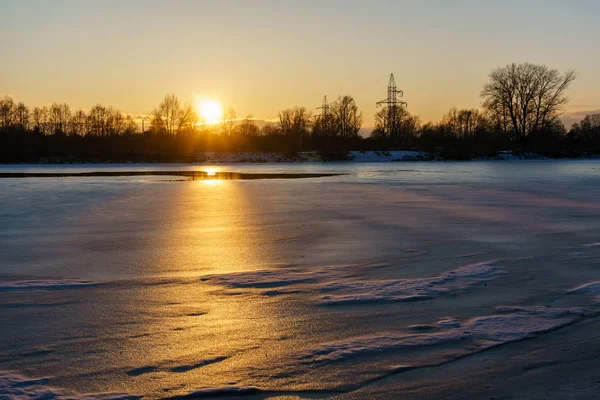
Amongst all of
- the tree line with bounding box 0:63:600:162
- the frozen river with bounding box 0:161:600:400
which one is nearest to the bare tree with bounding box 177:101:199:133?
the tree line with bounding box 0:63:600:162

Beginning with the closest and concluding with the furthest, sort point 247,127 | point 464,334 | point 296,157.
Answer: point 464,334 < point 296,157 < point 247,127

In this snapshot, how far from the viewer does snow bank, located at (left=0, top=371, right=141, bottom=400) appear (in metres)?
3.03

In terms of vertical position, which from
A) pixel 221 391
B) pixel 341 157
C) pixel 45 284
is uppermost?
pixel 341 157

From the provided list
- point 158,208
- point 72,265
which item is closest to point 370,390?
point 72,265

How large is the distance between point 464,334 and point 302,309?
1.32 metres

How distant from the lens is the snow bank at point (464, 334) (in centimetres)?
370

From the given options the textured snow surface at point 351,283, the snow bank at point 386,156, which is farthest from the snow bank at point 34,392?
the snow bank at point 386,156

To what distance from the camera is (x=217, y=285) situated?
5.50m

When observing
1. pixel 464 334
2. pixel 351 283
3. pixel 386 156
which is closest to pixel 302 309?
pixel 351 283

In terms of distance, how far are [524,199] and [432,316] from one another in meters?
11.3

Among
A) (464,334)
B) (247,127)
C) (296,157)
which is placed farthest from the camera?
(247,127)

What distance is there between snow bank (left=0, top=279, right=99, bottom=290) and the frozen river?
0.03 m

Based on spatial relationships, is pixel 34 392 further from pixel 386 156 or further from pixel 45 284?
pixel 386 156

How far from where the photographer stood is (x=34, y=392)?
3086 millimetres
